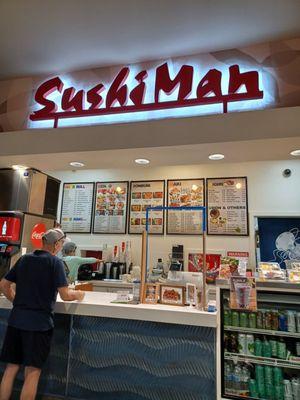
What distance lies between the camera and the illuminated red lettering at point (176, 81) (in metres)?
3.05

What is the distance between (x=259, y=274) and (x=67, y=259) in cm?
199

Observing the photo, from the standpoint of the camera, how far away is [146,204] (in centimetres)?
512

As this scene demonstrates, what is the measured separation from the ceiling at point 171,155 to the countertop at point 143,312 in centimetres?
143

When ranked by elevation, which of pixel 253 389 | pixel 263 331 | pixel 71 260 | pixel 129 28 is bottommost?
pixel 253 389

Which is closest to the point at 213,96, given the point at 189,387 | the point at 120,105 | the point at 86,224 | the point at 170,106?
the point at 170,106

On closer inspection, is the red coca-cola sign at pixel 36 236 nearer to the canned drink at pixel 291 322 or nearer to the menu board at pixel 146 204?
the menu board at pixel 146 204

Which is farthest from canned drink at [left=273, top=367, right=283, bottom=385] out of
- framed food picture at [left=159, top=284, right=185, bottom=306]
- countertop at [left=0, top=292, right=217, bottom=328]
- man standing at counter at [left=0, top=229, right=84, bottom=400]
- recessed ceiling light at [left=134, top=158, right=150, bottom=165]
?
recessed ceiling light at [left=134, top=158, right=150, bottom=165]

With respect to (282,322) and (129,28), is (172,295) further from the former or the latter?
(129,28)

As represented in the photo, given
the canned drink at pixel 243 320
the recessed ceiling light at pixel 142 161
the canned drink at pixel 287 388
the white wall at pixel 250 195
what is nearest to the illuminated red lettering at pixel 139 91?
the recessed ceiling light at pixel 142 161

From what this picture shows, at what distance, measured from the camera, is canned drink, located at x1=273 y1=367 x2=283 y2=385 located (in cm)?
224

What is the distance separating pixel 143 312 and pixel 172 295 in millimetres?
327

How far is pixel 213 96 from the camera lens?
2930mm

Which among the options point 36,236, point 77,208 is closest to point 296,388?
point 36,236

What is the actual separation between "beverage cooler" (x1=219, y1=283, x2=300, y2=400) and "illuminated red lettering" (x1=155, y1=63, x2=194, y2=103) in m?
1.95
